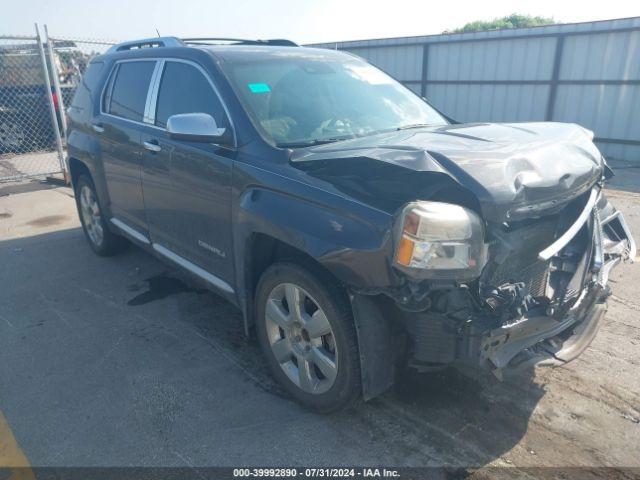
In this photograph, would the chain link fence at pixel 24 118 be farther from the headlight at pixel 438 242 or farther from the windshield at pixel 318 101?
the headlight at pixel 438 242

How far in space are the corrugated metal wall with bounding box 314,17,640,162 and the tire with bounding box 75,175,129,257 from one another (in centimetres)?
1116

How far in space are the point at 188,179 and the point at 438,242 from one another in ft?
6.24

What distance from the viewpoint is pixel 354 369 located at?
102 inches

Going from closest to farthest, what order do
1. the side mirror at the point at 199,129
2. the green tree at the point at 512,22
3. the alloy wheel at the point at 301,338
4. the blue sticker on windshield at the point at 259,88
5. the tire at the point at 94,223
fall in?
1. the alloy wheel at the point at 301,338
2. the side mirror at the point at 199,129
3. the blue sticker on windshield at the point at 259,88
4. the tire at the point at 94,223
5. the green tree at the point at 512,22

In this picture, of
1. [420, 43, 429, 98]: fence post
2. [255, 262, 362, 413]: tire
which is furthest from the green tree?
[255, 262, 362, 413]: tire

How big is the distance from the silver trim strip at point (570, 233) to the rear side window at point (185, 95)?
1.93 metres

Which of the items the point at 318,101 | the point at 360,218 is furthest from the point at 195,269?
the point at 360,218

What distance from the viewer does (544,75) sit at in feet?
41.8

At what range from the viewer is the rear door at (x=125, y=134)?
4.09 m

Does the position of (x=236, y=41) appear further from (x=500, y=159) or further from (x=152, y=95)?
(x=500, y=159)

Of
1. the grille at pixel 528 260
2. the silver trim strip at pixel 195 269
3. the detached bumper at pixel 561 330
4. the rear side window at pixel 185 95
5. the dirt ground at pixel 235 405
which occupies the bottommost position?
the dirt ground at pixel 235 405

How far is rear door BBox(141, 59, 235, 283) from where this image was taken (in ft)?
10.5

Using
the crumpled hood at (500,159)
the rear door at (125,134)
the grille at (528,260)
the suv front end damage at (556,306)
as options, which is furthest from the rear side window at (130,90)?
the suv front end damage at (556,306)

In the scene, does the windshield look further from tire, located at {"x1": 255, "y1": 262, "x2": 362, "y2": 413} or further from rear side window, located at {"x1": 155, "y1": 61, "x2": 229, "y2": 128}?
tire, located at {"x1": 255, "y1": 262, "x2": 362, "y2": 413}
